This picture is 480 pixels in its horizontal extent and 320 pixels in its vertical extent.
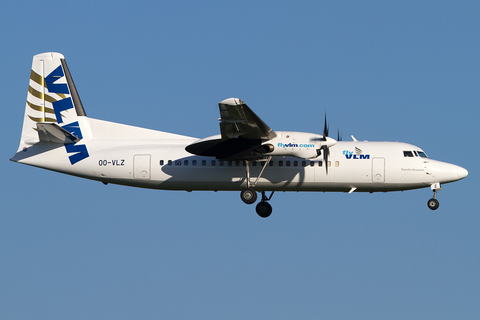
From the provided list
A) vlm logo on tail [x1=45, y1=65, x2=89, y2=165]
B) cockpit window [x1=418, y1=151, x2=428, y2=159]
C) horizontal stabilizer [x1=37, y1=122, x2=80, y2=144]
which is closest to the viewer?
horizontal stabilizer [x1=37, y1=122, x2=80, y2=144]

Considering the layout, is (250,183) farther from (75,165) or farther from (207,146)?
(75,165)

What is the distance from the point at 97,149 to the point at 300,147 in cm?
808

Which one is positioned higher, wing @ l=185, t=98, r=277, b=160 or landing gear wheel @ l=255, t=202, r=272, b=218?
wing @ l=185, t=98, r=277, b=160

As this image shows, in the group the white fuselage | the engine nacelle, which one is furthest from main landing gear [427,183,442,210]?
the engine nacelle

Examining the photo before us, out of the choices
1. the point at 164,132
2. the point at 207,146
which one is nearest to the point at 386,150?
the point at 207,146

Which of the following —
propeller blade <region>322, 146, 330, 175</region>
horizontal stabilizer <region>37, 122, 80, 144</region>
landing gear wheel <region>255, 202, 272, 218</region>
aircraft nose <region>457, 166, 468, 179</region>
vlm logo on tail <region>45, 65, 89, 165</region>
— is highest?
vlm logo on tail <region>45, 65, 89, 165</region>

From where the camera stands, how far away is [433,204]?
23.1 metres

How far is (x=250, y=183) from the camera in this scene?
913 inches

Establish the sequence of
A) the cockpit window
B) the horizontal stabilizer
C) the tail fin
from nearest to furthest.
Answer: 1. the horizontal stabilizer
2. the cockpit window
3. the tail fin

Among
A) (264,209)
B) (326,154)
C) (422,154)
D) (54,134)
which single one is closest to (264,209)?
(264,209)

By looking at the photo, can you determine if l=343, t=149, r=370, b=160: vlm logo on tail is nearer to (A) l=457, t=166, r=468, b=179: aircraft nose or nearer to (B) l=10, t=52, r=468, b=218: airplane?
(B) l=10, t=52, r=468, b=218: airplane

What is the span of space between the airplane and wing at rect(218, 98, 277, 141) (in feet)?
0.87

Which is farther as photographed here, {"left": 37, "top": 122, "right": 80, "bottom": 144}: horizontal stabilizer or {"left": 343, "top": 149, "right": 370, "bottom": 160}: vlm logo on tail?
{"left": 343, "top": 149, "right": 370, "bottom": 160}: vlm logo on tail

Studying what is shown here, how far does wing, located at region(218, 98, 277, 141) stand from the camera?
63.9ft
